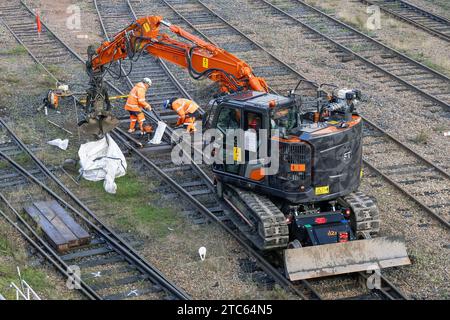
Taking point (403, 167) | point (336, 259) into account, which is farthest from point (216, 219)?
point (403, 167)

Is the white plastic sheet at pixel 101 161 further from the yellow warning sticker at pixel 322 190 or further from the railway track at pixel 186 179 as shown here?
the yellow warning sticker at pixel 322 190

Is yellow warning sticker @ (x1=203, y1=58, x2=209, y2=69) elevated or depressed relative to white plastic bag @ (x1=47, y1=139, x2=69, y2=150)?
elevated

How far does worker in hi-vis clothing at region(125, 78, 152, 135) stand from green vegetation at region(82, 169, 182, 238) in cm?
207

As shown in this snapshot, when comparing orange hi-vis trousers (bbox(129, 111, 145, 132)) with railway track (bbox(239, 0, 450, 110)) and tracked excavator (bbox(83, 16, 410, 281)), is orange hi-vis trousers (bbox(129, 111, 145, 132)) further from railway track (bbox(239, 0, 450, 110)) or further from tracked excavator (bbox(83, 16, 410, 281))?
railway track (bbox(239, 0, 450, 110))

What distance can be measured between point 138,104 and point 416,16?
1485 cm

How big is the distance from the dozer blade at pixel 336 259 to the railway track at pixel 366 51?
9070mm

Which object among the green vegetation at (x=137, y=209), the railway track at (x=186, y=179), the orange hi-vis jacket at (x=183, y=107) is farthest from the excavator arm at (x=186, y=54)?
the green vegetation at (x=137, y=209)

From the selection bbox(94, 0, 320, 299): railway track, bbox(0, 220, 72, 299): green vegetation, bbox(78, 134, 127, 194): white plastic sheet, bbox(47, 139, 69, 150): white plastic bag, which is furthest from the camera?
bbox(47, 139, 69, 150): white plastic bag

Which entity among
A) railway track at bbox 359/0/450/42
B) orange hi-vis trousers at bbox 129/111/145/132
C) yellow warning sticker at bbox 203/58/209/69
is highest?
yellow warning sticker at bbox 203/58/209/69

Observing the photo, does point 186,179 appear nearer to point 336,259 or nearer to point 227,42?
point 336,259

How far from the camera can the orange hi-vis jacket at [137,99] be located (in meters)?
18.7

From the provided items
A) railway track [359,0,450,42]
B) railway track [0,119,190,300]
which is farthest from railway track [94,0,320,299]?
railway track [359,0,450,42]

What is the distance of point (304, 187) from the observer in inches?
539

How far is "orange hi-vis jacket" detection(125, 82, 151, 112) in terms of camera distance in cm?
1866
